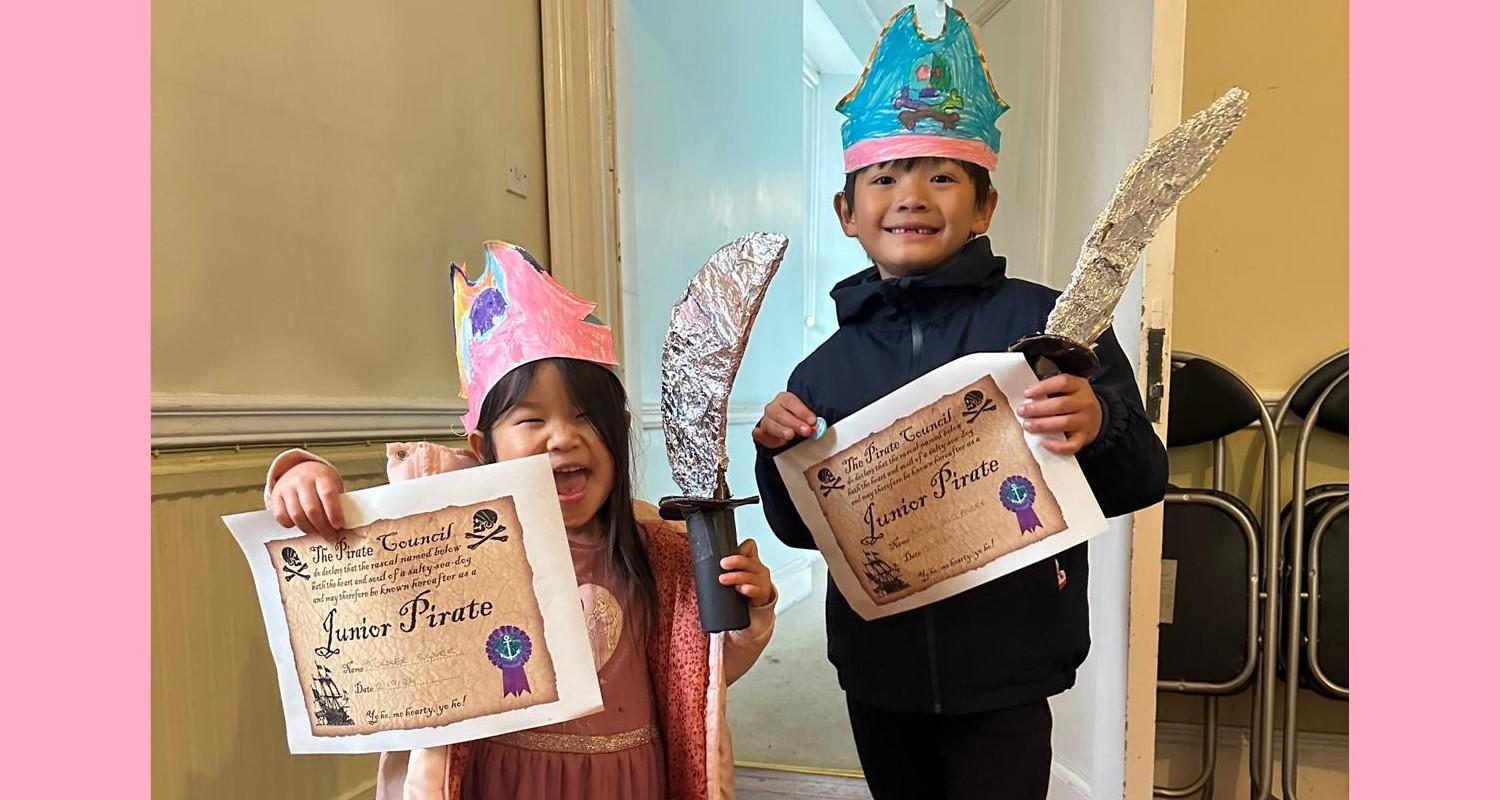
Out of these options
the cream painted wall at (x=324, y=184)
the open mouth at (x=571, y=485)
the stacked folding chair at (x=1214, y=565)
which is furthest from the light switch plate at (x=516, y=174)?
the stacked folding chair at (x=1214, y=565)

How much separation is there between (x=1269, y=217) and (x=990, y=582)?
44.6 inches

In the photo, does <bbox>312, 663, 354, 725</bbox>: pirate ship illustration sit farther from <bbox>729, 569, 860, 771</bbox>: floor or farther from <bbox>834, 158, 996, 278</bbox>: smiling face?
<bbox>729, 569, 860, 771</bbox>: floor

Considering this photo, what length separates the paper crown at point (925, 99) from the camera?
85 centimetres

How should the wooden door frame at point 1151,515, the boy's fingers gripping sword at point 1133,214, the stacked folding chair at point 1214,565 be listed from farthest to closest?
1. the stacked folding chair at point 1214,565
2. the wooden door frame at point 1151,515
3. the boy's fingers gripping sword at point 1133,214

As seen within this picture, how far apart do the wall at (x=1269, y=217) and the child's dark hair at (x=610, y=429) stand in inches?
47.5

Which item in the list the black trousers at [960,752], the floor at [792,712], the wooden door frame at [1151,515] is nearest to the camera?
the black trousers at [960,752]

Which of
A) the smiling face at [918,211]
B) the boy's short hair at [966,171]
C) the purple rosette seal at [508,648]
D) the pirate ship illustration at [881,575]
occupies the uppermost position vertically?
the boy's short hair at [966,171]

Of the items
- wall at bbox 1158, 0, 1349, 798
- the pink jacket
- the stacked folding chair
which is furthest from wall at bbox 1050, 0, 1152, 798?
the pink jacket

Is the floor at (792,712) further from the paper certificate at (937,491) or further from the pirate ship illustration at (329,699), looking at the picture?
the pirate ship illustration at (329,699)

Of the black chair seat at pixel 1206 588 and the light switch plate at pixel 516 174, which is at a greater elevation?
the light switch plate at pixel 516 174

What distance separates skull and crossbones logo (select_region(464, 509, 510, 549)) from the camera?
665 millimetres

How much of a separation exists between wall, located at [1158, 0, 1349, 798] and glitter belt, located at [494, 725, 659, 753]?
1.26m

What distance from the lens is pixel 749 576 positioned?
69 cm

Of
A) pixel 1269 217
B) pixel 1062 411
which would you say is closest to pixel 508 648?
pixel 1062 411
